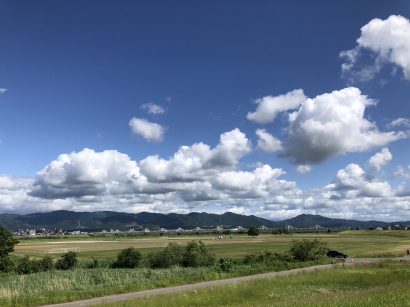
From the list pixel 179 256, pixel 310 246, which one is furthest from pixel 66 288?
pixel 310 246

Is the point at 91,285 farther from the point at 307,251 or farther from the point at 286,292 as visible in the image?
the point at 307,251

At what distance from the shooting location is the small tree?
71875mm

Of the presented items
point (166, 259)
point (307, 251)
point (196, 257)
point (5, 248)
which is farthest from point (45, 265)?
point (307, 251)

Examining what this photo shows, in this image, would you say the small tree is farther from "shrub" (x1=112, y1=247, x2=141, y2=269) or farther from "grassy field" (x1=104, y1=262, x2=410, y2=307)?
"grassy field" (x1=104, y1=262, x2=410, y2=307)

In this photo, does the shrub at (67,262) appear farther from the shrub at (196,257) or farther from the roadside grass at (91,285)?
the roadside grass at (91,285)

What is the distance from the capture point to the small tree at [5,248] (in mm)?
71875

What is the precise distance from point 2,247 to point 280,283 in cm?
5549

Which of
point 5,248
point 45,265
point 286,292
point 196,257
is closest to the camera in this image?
point 286,292

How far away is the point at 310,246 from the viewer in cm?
6706

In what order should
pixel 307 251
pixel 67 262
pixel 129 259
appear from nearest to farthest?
1. pixel 307 251
2. pixel 129 259
3. pixel 67 262

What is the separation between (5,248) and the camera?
74.2 metres

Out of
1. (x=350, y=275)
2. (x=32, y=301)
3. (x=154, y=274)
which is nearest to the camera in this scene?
(x=32, y=301)

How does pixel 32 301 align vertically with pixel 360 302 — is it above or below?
below

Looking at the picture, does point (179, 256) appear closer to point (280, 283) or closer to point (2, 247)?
point (2, 247)
